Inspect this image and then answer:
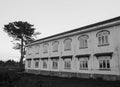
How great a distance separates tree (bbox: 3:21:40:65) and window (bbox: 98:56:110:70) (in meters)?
32.4

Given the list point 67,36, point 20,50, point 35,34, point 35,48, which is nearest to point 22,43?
point 20,50

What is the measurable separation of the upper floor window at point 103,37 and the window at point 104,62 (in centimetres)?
203

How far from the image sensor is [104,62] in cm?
1617

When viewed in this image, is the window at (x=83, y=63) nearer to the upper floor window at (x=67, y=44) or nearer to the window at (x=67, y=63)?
the window at (x=67, y=63)

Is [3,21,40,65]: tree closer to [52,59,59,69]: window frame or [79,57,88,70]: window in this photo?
[52,59,59,69]: window frame

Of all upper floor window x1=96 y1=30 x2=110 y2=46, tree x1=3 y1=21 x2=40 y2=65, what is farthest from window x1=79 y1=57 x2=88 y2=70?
tree x1=3 y1=21 x2=40 y2=65

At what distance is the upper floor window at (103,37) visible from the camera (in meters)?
16.5

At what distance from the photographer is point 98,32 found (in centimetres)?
1739

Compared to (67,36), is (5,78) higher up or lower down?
lower down

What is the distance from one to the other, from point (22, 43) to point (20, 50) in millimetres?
2839

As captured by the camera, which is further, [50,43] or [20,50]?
[20,50]

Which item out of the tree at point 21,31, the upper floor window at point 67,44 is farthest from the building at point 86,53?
the tree at point 21,31

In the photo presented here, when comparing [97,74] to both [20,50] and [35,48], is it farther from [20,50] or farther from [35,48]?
[20,50]

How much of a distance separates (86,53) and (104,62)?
318 centimetres
